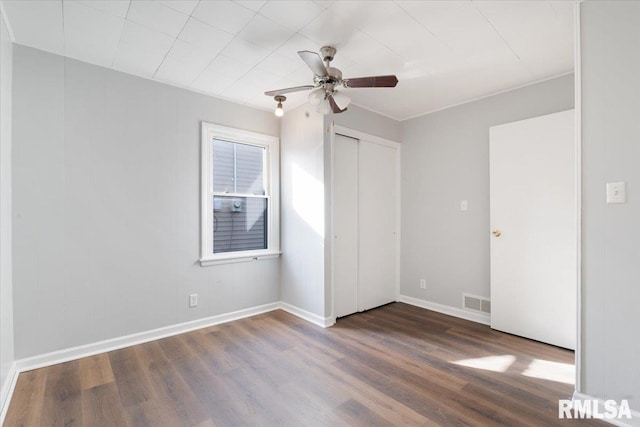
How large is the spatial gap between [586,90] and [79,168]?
12.7 feet

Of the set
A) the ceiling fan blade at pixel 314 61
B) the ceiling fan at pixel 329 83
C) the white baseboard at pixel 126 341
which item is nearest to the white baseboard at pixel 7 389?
the white baseboard at pixel 126 341

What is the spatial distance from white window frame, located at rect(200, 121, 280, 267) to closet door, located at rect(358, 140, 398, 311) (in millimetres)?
1097

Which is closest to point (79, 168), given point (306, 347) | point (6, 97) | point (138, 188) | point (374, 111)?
point (138, 188)

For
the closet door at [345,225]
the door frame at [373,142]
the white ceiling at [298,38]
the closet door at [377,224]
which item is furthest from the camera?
the closet door at [377,224]

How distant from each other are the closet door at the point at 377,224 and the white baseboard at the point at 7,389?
3.13 m

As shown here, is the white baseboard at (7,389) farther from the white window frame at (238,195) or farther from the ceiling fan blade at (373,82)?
the ceiling fan blade at (373,82)

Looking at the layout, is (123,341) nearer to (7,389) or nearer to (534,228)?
(7,389)

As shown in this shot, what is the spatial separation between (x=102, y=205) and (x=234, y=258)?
1.39 m

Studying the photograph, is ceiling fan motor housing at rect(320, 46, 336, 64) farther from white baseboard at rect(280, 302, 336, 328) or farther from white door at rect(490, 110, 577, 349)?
white baseboard at rect(280, 302, 336, 328)

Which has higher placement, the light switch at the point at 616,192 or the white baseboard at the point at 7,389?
the light switch at the point at 616,192

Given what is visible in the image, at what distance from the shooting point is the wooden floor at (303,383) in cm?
182

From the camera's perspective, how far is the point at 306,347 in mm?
2785

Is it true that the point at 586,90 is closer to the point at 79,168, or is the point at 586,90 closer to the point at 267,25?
the point at 267,25

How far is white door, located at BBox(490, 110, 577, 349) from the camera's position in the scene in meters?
2.73
